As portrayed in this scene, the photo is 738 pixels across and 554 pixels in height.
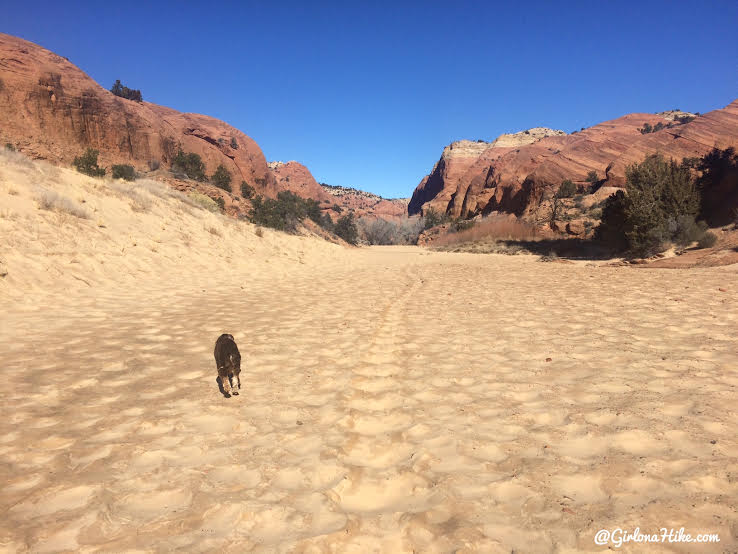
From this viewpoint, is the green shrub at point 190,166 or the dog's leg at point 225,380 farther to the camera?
the green shrub at point 190,166

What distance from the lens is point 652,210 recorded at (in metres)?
16.5

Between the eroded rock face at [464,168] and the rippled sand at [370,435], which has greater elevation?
the eroded rock face at [464,168]

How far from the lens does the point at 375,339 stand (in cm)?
541

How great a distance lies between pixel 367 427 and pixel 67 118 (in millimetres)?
45249

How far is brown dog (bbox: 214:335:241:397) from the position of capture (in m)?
3.56

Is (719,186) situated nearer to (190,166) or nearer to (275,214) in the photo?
(275,214)

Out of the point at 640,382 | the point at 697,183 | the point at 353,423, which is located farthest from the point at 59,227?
the point at 697,183

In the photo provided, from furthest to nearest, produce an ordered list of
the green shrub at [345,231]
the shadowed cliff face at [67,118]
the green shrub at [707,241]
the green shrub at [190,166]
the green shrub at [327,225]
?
1. the green shrub at [345,231]
2. the green shrub at [327,225]
3. the green shrub at [190,166]
4. the shadowed cliff face at [67,118]
5. the green shrub at [707,241]

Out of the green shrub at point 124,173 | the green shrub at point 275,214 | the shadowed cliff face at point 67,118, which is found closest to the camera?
the green shrub at point 124,173

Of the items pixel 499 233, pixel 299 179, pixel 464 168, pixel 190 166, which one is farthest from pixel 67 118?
pixel 464 168

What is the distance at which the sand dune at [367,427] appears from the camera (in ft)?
6.41

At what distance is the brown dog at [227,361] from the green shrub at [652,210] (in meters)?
18.4

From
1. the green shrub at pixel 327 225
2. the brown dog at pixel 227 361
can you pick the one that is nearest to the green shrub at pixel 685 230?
the brown dog at pixel 227 361

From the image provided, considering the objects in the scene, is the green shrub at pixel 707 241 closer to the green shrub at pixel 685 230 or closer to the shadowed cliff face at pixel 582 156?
the green shrub at pixel 685 230
